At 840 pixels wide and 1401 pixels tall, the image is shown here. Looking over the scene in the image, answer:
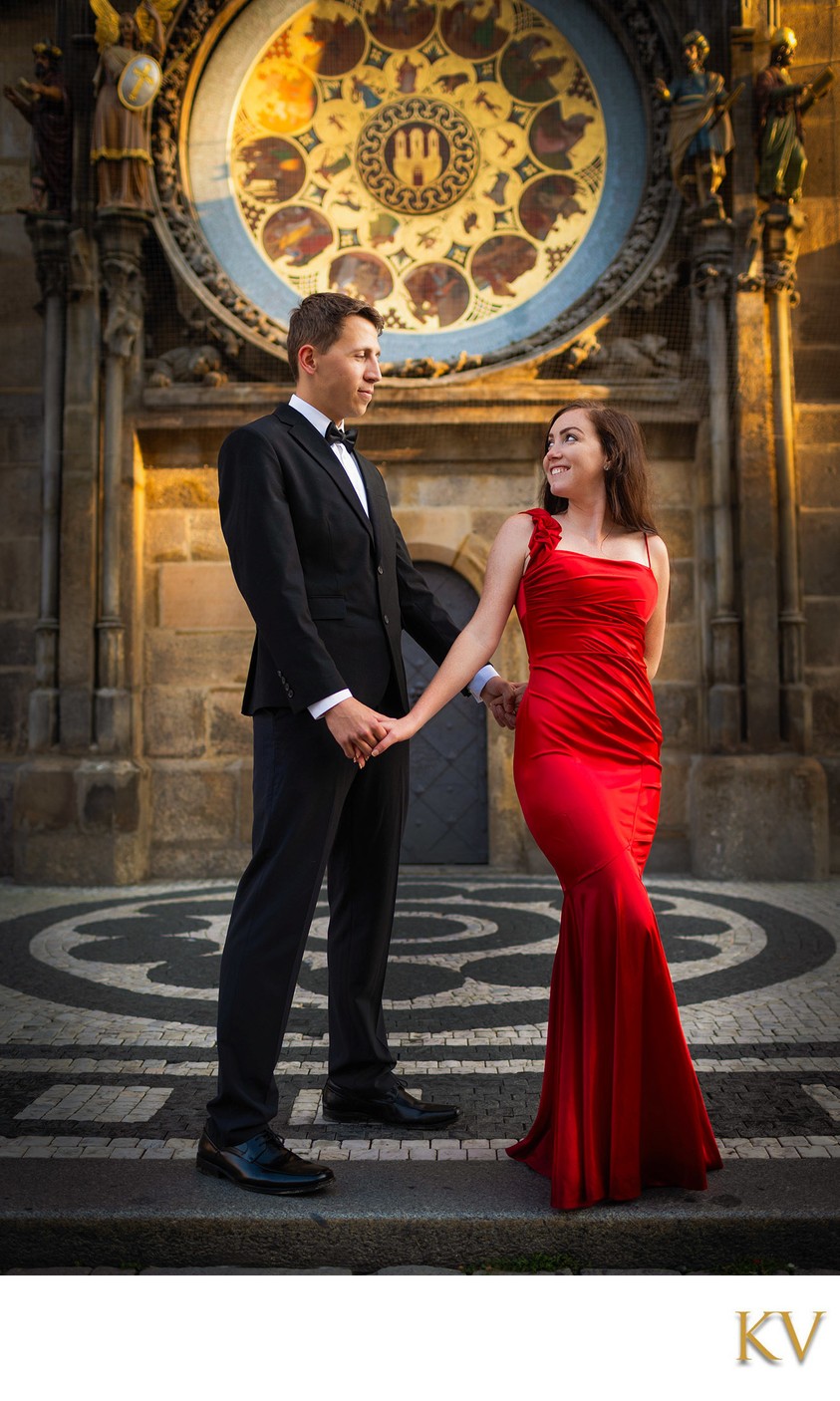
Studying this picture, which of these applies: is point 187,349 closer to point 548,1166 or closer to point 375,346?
point 375,346

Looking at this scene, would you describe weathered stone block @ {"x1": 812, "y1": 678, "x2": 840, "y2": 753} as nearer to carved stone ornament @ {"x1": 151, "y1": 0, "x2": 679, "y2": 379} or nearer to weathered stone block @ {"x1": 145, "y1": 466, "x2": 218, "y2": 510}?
carved stone ornament @ {"x1": 151, "y1": 0, "x2": 679, "y2": 379}

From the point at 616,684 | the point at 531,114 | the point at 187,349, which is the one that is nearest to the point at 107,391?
the point at 187,349

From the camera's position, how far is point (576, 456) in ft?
8.83

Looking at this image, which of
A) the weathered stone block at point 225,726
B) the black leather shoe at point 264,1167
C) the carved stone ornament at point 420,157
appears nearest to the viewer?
the black leather shoe at point 264,1167

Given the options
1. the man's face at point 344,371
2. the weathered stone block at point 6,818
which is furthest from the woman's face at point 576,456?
the weathered stone block at point 6,818

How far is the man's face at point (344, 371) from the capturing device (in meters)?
2.72

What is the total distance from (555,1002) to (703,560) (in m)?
6.25

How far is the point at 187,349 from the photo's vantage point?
27.5 feet

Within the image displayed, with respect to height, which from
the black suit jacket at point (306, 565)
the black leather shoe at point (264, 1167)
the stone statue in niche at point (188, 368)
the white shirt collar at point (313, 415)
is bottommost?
the black leather shoe at point (264, 1167)

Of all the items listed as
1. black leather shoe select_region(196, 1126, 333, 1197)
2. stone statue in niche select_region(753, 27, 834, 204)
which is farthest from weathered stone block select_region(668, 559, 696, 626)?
black leather shoe select_region(196, 1126, 333, 1197)

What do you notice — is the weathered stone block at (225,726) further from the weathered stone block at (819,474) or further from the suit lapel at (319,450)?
the suit lapel at (319,450)

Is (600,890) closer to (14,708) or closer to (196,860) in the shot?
(196,860)

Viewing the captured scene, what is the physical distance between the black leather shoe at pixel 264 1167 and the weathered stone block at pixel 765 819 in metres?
5.69
